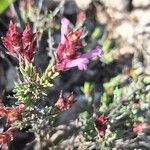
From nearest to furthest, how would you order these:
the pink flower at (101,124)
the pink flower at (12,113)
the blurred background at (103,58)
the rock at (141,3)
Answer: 1. the pink flower at (12,113)
2. the pink flower at (101,124)
3. the blurred background at (103,58)
4. the rock at (141,3)

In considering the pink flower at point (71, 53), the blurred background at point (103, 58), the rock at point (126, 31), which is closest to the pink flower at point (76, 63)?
the pink flower at point (71, 53)

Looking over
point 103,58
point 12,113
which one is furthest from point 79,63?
point 103,58

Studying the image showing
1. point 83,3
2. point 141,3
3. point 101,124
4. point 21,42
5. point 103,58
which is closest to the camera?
point 21,42

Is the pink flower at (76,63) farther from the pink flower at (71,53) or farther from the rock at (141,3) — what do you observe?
the rock at (141,3)

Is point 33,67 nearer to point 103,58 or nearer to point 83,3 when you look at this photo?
point 103,58

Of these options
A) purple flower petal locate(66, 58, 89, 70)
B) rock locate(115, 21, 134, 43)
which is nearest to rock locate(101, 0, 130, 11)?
rock locate(115, 21, 134, 43)

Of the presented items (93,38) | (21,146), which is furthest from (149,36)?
(21,146)
